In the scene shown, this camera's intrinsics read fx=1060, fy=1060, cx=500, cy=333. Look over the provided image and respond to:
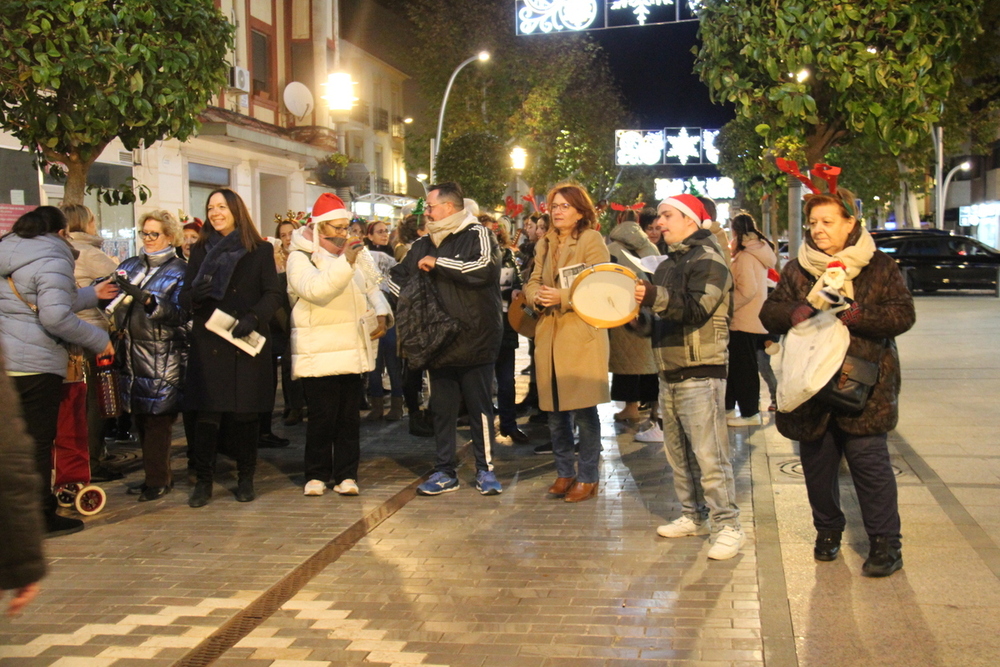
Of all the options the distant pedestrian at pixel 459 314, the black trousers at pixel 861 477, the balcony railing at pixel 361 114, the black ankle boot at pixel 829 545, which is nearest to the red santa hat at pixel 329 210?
the distant pedestrian at pixel 459 314

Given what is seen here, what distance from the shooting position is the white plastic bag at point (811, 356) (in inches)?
196

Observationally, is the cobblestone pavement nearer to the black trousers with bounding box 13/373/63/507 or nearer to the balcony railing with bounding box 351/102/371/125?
the black trousers with bounding box 13/373/63/507

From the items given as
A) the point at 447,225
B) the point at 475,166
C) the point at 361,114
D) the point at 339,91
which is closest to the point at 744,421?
the point at 447,225

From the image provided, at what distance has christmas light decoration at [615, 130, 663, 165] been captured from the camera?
47344mm

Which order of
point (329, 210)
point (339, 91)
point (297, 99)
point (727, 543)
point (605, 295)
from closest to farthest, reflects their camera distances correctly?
point (727, 543) < point (605, 295) < point (329, 210) < point (339, 91) < point (297, 99)

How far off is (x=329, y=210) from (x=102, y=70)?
3205mm

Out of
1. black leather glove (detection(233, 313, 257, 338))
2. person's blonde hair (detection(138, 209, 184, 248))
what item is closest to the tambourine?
black leather glove (detection(233, 313, 257, 338))

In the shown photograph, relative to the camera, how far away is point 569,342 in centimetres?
666

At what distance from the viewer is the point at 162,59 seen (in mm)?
9109

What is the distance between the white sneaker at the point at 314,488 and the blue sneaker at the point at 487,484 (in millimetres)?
1056

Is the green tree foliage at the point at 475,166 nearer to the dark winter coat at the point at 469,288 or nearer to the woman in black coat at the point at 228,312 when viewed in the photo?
the dark winter coat at the point at 469,288

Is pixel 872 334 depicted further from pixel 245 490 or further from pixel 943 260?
pixel 943 260

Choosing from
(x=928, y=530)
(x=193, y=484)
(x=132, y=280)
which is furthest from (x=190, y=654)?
(x=928, y=530)

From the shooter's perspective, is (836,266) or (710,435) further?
(710,435)
